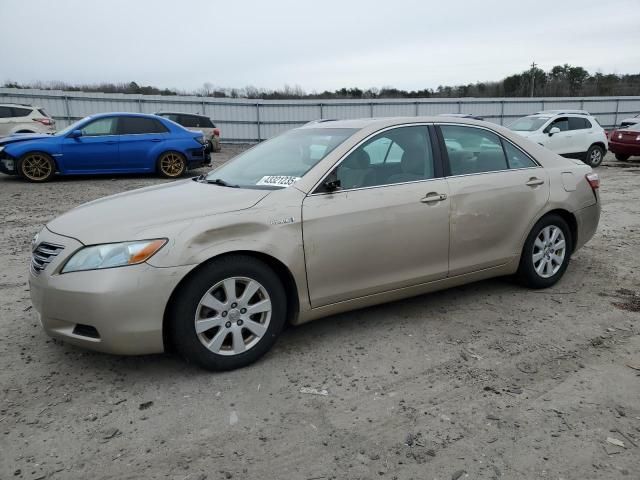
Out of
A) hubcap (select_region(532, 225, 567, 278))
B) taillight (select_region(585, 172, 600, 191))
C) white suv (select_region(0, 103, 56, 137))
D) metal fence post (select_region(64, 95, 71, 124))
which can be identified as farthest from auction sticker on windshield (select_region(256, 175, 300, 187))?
metal fence post (select_region(64, 95, 71, 124))

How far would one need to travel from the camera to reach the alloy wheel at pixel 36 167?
10.9 meters

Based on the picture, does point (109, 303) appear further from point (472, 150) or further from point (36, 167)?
point (36, 167)

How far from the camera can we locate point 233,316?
318cm

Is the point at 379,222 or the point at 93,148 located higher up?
the point at 93,148

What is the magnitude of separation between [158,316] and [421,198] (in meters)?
2.03

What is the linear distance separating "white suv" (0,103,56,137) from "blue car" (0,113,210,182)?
472cm

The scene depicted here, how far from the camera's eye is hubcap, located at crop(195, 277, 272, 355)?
3.11 metres

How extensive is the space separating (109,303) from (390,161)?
219 cm

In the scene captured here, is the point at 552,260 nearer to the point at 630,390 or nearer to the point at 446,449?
the point at 630,390

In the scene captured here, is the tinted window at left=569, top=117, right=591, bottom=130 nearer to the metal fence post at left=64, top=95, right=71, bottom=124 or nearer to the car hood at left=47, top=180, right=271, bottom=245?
the car hood at left=47, top=180, right=271, bottom=245

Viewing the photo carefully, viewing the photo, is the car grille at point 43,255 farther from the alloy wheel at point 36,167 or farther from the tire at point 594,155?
the tire at point 594,155

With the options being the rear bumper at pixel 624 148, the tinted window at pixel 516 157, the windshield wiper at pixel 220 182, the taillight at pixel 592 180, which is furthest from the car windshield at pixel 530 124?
the windshield wiper at pixel 220 182

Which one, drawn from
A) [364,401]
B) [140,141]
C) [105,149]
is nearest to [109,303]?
[364,401]

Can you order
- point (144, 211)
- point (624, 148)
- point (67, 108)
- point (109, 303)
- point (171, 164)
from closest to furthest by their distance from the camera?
point (109, 303), point (144, 211), point (171, 164), point (624, 148), point (67, 108)
